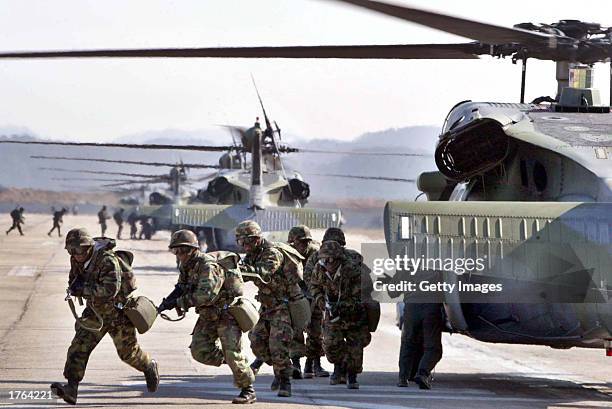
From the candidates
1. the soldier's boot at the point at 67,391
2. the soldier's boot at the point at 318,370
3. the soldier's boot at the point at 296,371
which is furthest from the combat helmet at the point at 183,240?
the soldier's boot at the point at 318,370

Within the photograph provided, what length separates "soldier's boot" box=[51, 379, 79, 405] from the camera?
37.8 feet

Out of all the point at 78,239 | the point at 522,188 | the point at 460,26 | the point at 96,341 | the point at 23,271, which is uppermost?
the point at 460,26

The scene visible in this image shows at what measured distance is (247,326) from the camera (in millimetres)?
11891

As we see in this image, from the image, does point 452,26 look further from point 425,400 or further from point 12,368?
point 12,368

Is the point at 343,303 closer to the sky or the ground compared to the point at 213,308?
closer to the sky

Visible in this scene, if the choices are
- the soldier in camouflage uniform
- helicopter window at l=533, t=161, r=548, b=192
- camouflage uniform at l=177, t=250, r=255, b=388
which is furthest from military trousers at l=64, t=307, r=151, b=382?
helicopter window at l=533, t=161, r=548, b=192

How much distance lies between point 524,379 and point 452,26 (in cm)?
586

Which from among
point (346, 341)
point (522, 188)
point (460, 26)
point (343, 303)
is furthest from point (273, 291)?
point (460, 26)

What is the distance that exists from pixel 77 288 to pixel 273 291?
83.3 inches

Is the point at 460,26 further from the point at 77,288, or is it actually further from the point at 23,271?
the point at 23,271

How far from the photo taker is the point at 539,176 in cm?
1349

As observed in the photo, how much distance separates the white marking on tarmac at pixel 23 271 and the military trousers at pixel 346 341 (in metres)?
23.3

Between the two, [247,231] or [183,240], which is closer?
[183,240]

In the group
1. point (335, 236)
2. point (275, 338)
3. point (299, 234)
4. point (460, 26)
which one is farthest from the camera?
point (299, 234)
